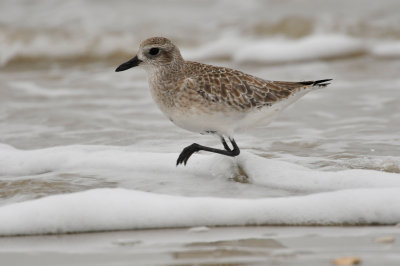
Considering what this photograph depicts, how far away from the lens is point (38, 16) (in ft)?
51.5

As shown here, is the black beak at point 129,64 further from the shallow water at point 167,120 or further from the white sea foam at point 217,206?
the white sea foam at point 217,206

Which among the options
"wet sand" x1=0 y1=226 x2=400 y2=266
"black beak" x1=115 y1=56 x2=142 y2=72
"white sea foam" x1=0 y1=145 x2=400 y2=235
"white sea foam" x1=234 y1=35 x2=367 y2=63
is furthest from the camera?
"white sea foam" x1=234 y1=35 x2=367 y2=63

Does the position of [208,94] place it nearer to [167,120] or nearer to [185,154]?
[185,154]

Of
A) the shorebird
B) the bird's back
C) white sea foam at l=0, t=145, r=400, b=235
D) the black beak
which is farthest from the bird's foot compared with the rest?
the black beak

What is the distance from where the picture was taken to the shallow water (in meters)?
5.79

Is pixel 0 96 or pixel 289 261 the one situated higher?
pixel 0 96

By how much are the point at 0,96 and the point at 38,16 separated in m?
6.15

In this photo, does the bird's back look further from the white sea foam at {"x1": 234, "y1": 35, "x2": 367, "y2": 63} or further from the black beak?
the white sea foam at {"x1": 234, "y1": 35, "x2": 367, "y2": 63}

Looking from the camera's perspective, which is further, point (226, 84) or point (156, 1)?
point (156, 1)

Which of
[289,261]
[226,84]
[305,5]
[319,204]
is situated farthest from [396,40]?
[289,261]

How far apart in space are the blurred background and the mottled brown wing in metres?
0.62

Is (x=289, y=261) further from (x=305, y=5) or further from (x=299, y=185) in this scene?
(x=305, y=5)

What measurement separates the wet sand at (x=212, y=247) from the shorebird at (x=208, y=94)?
1349 millimetres

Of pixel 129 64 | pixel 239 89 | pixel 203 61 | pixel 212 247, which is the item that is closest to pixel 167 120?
pixel 129 64
